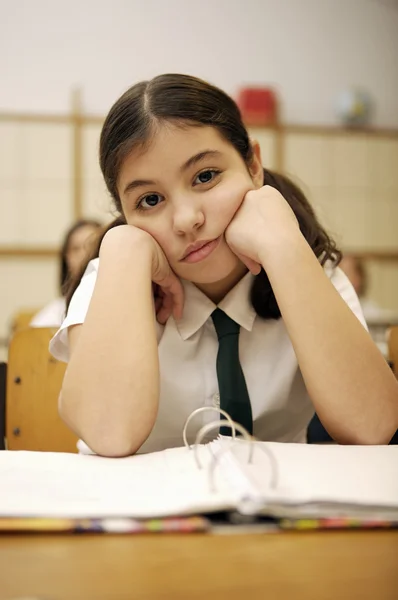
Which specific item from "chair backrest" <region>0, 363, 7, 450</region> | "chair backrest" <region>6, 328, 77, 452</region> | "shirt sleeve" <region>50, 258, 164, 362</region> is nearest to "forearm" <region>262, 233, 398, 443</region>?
"shirt sleeve" <region>50, 258, 164, 362</region>

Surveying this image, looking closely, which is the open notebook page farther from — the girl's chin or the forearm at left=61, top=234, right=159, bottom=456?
the girl's chin

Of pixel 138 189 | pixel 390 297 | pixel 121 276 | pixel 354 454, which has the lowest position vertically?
pixel 390 297

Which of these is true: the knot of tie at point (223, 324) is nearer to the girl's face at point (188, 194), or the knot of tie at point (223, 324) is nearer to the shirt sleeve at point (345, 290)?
the girl's face at point (188, 194)

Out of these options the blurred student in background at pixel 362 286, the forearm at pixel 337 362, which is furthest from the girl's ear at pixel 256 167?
the blurred student in background at pixel 362 286

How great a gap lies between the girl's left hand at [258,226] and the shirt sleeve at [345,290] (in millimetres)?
154

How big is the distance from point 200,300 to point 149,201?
212 mm

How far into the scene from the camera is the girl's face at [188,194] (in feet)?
3.36

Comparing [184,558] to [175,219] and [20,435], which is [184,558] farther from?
[20,435]

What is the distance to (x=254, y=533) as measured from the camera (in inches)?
22.1

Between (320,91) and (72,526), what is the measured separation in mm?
5348

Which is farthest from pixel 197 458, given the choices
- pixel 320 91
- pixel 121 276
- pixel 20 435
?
pixel 320 91

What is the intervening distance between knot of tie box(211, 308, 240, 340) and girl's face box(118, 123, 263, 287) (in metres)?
0.06

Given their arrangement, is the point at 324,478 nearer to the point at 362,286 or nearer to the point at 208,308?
the point at 208,308

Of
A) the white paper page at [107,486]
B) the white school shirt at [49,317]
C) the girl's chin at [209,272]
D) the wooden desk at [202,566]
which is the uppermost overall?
the girl's chin at [209,272]
